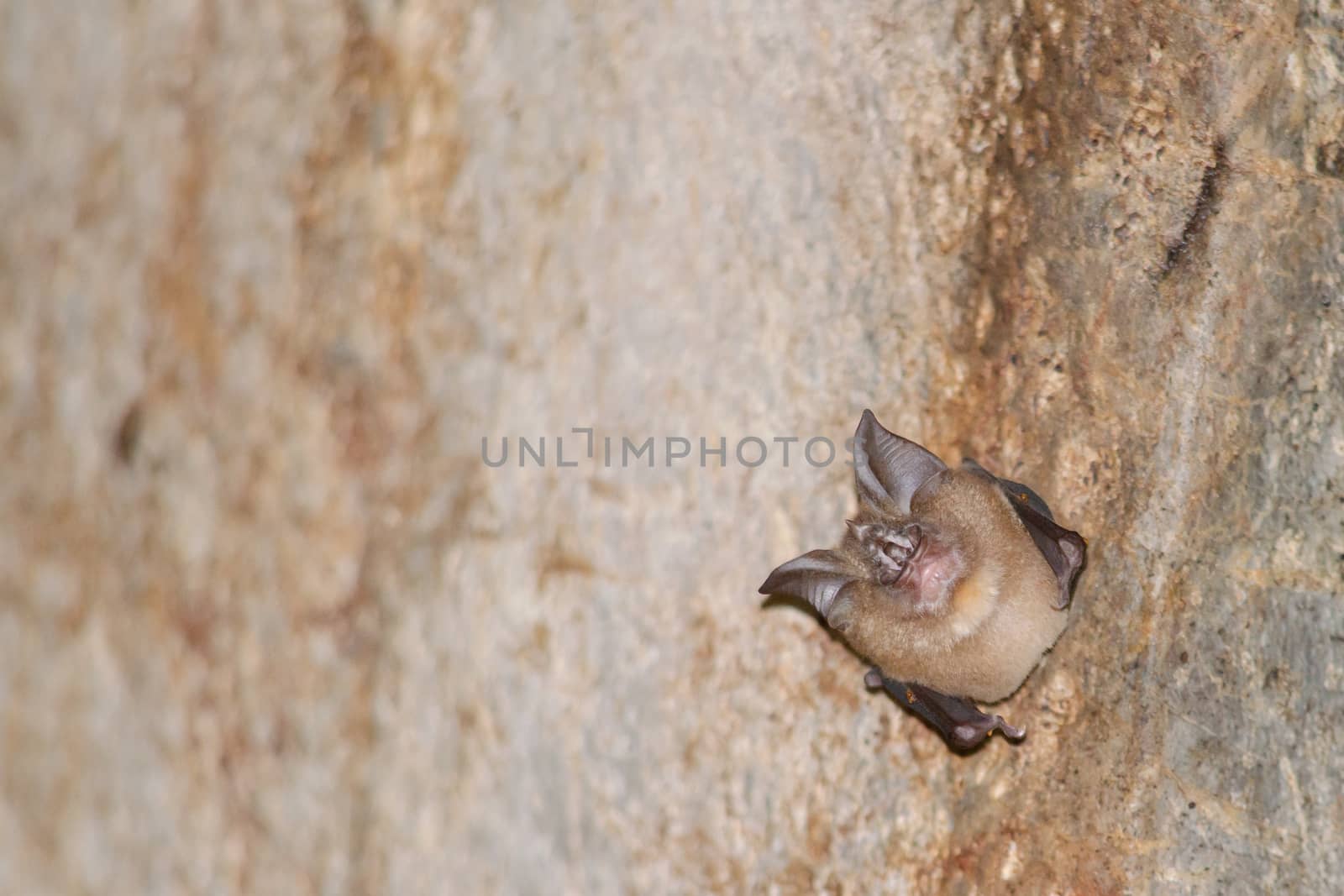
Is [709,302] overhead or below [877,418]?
overhead

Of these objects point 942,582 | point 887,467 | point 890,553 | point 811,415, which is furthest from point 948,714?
point 811,415

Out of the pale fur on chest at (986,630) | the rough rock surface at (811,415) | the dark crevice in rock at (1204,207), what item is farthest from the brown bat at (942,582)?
the dark crevice in rock at (1204,207)

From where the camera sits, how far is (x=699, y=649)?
3.87 m

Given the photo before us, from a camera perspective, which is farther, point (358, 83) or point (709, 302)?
point (358, 83)

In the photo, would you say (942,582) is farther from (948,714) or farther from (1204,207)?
(1204,207)

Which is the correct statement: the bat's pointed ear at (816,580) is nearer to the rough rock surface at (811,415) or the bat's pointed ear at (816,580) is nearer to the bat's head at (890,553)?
the bat's head at (890,553)

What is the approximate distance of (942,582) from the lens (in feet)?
12.5

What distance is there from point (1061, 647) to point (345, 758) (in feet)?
8.24

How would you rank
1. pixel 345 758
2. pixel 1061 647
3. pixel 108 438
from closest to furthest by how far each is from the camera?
pixel 1061 647 → pixel 345 758 → pixel 108 438

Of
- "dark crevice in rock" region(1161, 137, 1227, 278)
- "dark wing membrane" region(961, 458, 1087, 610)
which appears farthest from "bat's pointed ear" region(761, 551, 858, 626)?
"dark crevice in rock" region(1161, 137, 1227, 278)

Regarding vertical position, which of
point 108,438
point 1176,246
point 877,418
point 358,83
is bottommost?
point 108,438

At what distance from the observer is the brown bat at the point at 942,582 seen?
370 centimetres

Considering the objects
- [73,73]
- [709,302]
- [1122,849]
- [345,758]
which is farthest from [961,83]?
[73,73]

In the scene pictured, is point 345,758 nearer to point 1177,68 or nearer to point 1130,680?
point 1130,680
